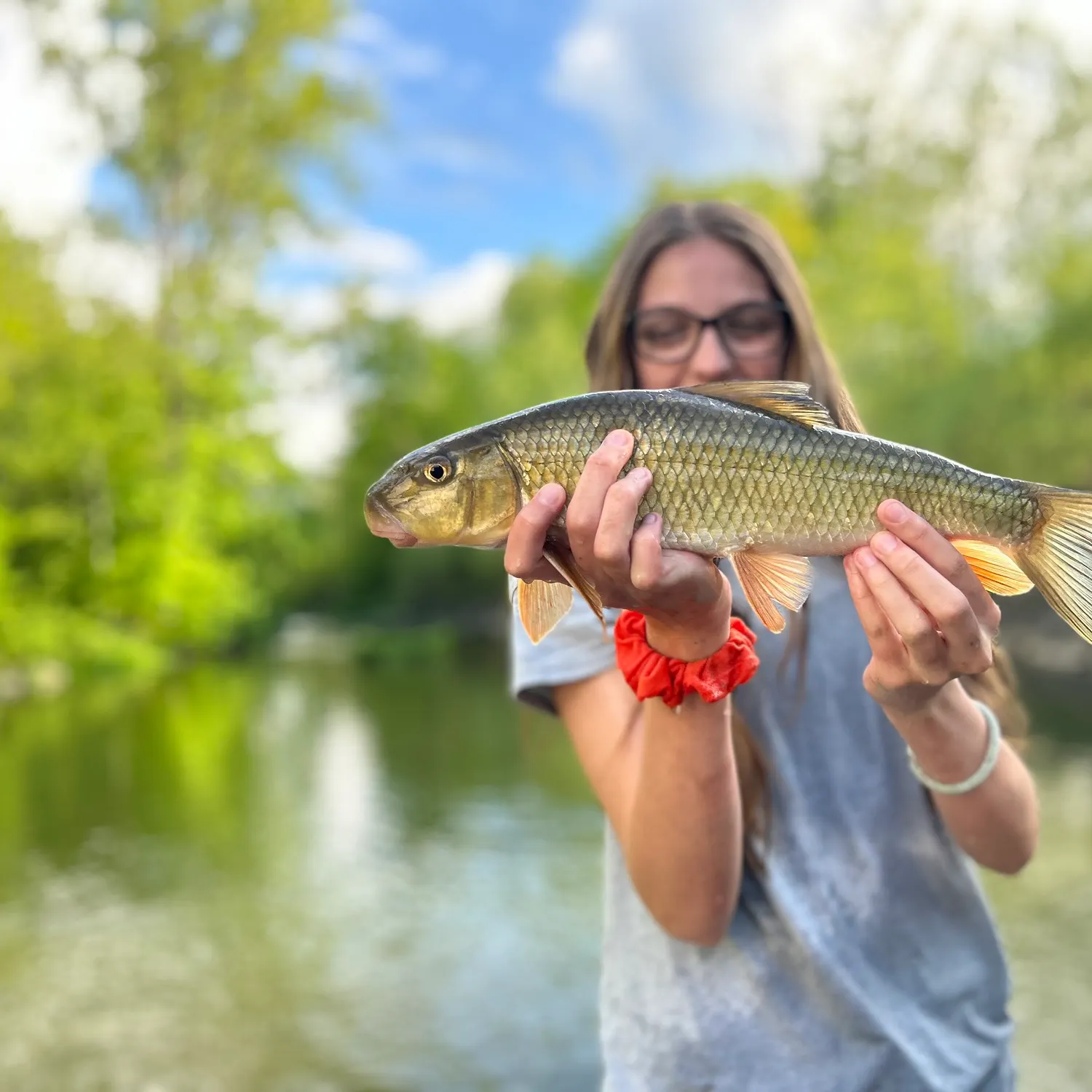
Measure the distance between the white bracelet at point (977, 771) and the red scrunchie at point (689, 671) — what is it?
1.24 feet

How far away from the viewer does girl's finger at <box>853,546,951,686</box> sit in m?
1.64

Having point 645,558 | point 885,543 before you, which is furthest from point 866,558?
point 645,558

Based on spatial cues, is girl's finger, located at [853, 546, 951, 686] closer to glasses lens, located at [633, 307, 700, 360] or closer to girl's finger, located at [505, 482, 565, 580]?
girl's finger, located at [505, 482, 565, 580]

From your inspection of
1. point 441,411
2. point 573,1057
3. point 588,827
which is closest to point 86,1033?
point 573,1057

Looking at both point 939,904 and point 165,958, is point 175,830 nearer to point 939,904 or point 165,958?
point 165,958

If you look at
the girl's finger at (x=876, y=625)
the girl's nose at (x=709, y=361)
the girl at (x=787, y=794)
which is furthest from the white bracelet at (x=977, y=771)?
the girl's nose at (x=709, y=361)

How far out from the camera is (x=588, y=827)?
36.4 feet

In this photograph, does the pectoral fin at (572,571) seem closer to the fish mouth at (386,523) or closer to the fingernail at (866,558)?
the fish mouth at (386,523)

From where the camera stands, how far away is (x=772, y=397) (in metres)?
1.86

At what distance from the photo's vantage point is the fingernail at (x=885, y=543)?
5.55ft

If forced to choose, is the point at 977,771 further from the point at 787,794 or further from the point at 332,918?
the point at 332,918

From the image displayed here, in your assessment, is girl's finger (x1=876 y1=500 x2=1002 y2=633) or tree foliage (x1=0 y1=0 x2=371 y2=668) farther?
tree foliage (x1=0 y1=0 x2=371 y2=668)

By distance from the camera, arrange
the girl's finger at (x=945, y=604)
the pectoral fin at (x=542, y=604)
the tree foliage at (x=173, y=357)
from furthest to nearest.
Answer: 1. the tree foliage at (x=173, y=357)
2. the pectoral fin at (x=542, y=604)
3. the girl's finger at (x=945, y=604)

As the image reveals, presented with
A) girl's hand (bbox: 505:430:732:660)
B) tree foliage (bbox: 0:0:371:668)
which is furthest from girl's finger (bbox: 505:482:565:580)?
tree foliage (bbox: 0:0:371:668)
